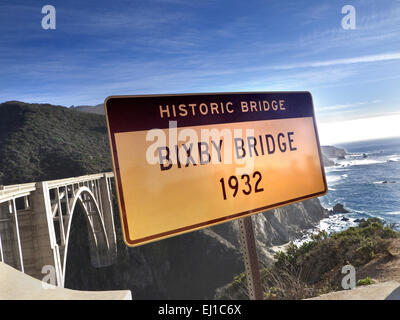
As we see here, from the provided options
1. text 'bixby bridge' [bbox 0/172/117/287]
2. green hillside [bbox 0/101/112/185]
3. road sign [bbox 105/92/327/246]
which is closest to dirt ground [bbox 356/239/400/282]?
road sign [bbox 105/92/327/246]

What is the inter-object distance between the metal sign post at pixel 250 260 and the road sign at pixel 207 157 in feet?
0.29

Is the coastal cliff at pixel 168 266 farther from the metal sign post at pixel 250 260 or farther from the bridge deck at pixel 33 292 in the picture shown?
the metal sign post at pixel 250 260

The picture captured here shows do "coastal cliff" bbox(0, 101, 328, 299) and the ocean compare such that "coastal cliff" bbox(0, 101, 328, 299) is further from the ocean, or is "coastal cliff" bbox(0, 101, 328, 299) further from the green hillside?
the ocean

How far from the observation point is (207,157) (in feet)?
6.55

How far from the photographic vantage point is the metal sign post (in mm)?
1971

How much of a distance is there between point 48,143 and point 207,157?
189 ft

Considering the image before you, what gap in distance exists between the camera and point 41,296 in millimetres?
2680

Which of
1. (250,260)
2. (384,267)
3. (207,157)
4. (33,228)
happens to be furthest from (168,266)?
(207,157)

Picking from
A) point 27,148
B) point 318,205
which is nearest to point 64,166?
point 27,148

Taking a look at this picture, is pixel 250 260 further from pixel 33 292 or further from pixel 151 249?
pixel 151 249

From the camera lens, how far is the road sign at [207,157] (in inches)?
67.4

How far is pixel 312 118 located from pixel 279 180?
63cm

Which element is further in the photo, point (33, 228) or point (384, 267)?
point (33, 228)
